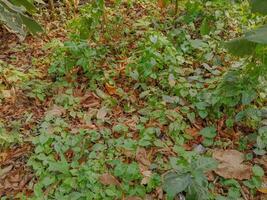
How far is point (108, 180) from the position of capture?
3000mm

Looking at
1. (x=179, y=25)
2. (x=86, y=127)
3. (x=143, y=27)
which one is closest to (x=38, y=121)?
(x=86, y=127)

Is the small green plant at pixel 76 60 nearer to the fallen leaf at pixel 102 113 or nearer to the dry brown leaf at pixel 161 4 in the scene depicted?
the fallen leaf at pixel 102 113

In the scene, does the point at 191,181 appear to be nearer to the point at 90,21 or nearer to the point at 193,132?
the point at 193,132

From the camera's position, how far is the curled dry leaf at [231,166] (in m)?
3.06

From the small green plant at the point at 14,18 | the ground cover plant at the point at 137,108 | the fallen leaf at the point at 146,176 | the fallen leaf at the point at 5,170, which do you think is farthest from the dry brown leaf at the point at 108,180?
the small green plant at the point at 14,18

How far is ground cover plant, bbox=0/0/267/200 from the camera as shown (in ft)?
9.82

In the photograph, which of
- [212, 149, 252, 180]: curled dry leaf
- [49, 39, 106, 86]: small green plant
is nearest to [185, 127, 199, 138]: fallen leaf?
[212, 149, 252, 180]: curled dry leaf

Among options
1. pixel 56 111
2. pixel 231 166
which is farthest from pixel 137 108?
pixel 231 166

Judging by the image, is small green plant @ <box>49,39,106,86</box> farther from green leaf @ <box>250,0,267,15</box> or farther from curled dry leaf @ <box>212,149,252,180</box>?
green leaf @ <box>250,0,267,15</box>

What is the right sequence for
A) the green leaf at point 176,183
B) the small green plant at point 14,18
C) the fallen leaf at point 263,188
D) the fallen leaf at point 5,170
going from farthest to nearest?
the fallen leaf at point 5,170 → the fallen leaf at point 263,188 → the green leaf at point 176,183 → the small green plant at point 14,18

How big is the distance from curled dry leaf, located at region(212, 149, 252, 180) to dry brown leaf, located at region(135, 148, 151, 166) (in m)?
0.50

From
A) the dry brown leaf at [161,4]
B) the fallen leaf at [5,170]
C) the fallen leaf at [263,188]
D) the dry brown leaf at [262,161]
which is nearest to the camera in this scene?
the fallen leaf at [263,188]

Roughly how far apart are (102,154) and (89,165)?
145mm

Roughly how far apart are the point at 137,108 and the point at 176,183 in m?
1.13
